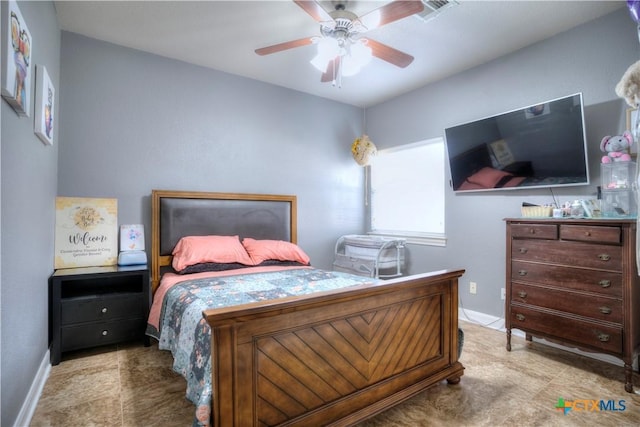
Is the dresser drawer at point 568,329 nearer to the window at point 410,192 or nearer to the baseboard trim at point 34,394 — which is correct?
the window at point 410,192

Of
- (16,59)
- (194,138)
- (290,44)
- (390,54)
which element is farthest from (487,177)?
(16,59)

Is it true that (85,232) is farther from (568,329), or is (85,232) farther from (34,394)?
(568,329)

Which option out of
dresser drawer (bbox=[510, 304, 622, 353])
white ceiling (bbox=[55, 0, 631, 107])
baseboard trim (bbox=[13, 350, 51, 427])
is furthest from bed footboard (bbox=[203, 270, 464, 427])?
white ceiling (bbox=[55, 0, 631, 107])

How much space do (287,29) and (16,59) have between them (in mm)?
1833

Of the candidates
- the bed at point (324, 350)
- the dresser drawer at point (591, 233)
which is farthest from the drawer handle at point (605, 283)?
the bed at point (324, 350)

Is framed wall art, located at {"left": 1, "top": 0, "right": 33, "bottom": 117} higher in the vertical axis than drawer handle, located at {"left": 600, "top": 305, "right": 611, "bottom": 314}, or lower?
higher

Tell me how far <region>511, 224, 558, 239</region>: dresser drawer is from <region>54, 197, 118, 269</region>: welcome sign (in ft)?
11.4

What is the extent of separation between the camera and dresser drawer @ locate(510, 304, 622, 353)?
2.15 metres

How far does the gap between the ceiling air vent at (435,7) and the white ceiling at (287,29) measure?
6 cm

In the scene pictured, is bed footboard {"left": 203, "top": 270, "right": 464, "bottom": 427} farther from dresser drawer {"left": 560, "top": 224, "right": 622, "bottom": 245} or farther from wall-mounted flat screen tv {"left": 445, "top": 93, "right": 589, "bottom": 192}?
wall-mounted flat screen tv {"left": 445, "top": 93, "right": 589, "bottom": 192}

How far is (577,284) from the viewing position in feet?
7.59

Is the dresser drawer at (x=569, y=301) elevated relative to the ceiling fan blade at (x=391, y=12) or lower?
lower

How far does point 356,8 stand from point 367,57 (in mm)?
359

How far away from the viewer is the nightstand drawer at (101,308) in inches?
96.5
